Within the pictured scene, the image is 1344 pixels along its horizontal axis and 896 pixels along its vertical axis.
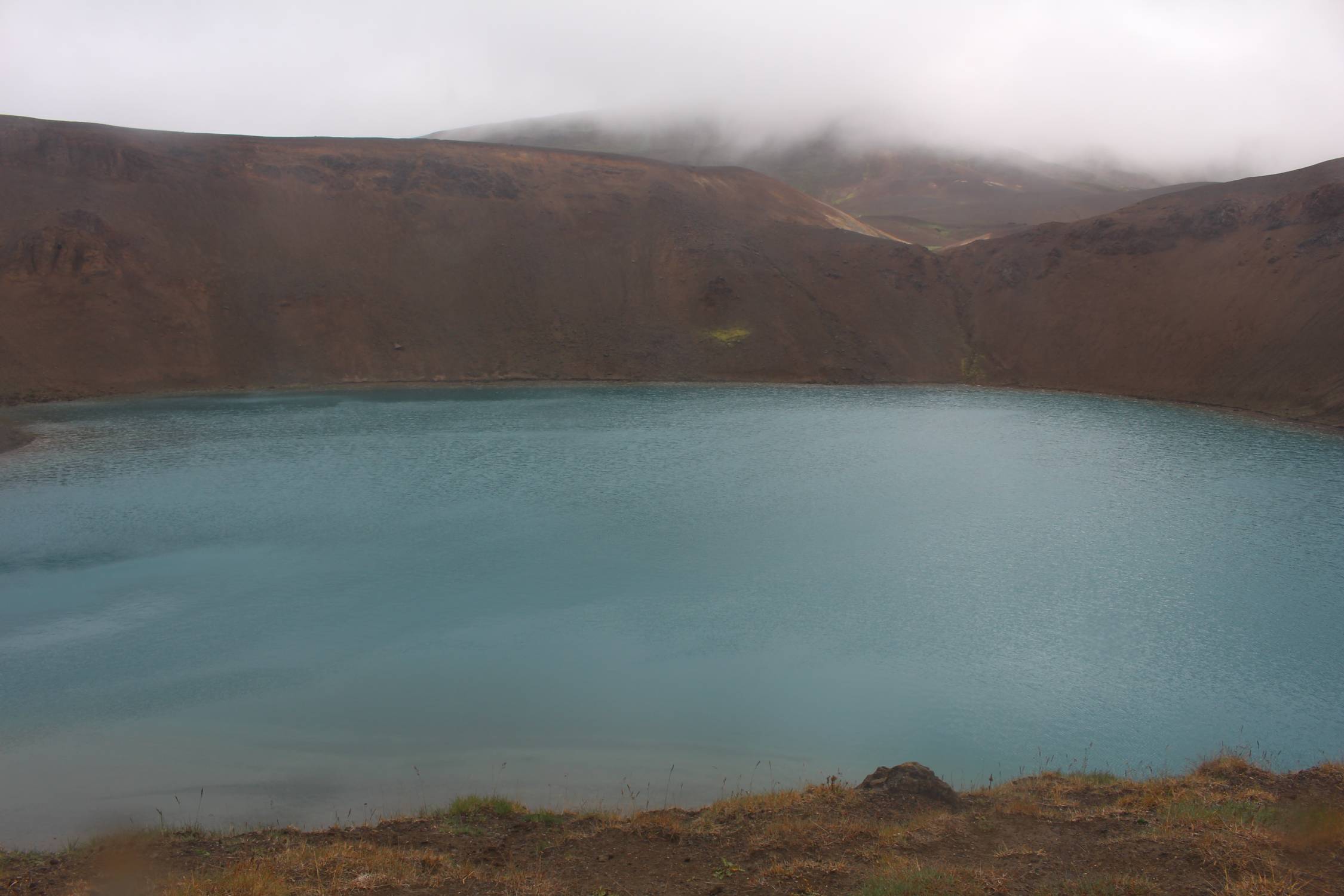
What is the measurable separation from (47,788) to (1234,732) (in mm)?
19113

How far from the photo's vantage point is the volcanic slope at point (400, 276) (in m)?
61.0

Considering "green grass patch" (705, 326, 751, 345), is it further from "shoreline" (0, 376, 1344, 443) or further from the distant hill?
the distant hill

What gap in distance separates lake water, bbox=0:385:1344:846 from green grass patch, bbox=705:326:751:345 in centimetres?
2827

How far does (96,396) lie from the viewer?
5550 centimetres

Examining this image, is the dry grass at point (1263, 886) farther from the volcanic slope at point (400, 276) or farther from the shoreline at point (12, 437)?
the volcanic slope at point (400, 276)

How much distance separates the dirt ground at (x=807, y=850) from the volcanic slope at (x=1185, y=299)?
46.6 m

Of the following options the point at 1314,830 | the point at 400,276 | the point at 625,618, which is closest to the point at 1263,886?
the point at 1314,830

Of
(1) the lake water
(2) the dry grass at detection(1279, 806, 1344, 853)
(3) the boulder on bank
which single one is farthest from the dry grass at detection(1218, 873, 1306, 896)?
(1) the lake water

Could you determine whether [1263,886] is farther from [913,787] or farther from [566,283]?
[566,283]

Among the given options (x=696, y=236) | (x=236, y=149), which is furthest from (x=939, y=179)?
(x=236, y=149)

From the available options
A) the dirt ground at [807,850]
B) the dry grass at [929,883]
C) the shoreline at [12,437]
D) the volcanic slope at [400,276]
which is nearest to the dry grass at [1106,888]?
the dirt ground at [807,850]

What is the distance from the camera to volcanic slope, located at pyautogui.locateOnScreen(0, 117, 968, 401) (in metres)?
61.0

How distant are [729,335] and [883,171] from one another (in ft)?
378

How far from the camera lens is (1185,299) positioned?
215 feet
